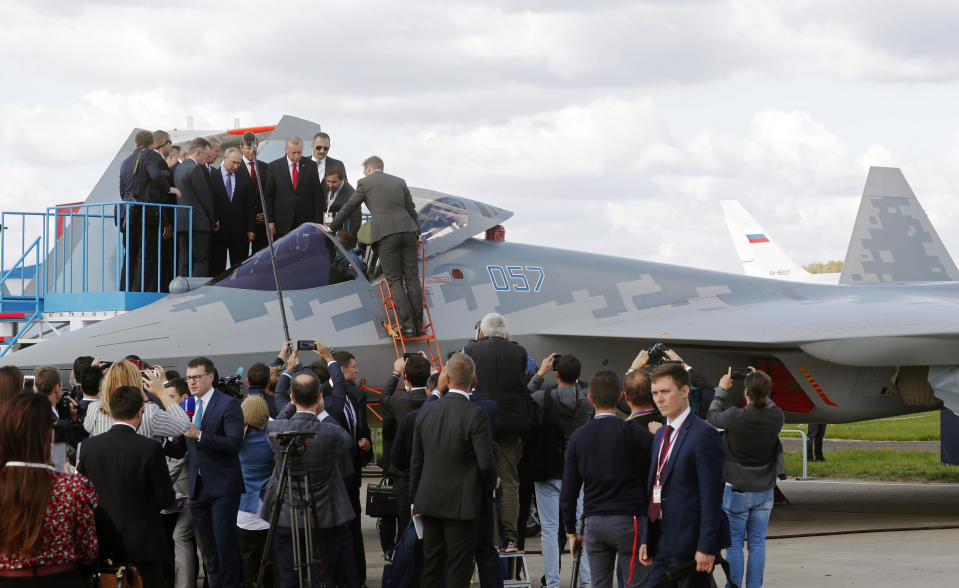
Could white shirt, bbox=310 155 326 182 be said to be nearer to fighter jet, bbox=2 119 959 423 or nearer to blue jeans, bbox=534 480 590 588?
fighter jet, bbox=2 119 959 423

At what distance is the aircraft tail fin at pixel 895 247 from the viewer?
854 inches

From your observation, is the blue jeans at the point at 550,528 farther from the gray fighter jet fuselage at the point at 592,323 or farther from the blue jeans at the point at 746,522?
the gray fighter jet fuselage at the point at 592,323

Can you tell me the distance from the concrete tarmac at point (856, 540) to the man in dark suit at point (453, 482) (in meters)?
2.16

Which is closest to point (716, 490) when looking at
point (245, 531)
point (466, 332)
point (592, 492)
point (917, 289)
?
point (592, 492)

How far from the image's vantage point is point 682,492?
18.7 ft

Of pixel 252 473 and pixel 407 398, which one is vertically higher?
pixel 407 398

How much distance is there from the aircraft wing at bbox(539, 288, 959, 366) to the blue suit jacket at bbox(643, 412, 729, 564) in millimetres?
6532

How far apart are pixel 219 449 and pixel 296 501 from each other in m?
0.86

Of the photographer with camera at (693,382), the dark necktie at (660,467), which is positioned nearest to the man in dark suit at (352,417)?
the photographer with camera at (693,382)

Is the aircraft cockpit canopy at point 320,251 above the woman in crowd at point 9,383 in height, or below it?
above

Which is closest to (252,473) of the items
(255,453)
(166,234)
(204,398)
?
(255,453)

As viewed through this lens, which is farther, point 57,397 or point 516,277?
point 516,277

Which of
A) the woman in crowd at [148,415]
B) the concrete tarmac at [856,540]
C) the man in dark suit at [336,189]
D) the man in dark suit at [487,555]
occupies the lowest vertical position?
the concrete tarmac at [856,540]

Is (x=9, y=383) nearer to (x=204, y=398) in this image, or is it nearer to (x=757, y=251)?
(x=204, y=398)
